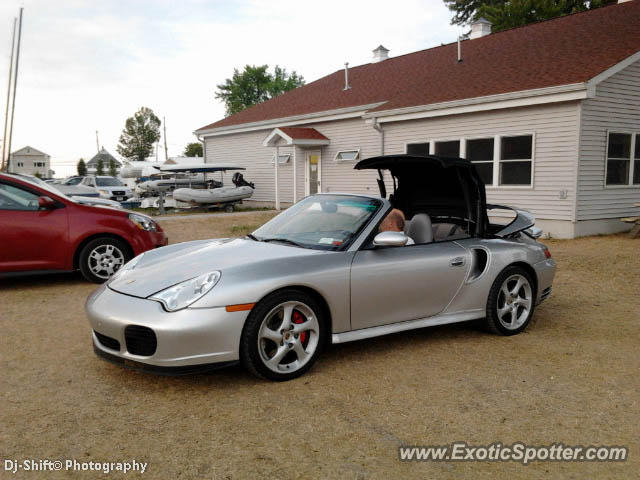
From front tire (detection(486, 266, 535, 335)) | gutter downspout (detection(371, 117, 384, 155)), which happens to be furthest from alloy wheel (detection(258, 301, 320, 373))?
gutter downspout (detection(371, 117, 384, 155))

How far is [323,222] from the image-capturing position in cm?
486

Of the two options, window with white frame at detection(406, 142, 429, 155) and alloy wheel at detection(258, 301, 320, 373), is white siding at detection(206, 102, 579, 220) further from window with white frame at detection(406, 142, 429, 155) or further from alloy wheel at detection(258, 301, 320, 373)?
alloy wheel at detection(258, 301, 320, 373)

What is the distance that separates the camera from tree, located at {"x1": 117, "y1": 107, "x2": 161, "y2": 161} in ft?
322

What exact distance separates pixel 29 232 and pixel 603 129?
38.3 ft

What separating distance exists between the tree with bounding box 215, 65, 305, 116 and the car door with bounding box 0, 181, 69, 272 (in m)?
57.1

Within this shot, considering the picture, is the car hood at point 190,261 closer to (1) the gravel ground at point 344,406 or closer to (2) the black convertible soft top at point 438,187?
(1) the gravel ground at point 344,406

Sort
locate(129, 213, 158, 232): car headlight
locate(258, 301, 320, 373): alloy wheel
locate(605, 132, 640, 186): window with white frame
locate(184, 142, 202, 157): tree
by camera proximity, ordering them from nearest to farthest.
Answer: locate(258, 301, 320, 373): alloy wheel
locate(129, 213, 158, 232): car headlight
locate(605, 132, 640, 186): window with white frame
locate(184, 142, 202, 157): tree

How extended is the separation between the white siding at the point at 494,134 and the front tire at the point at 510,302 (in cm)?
781

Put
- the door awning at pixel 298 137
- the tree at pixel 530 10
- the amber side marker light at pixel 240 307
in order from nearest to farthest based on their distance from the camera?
the amber side marker light at pixel 240 307 < the door awning at pixel 298 137 < the tree at pixel 530 10

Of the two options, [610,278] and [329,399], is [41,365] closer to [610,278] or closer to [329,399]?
[329,399]

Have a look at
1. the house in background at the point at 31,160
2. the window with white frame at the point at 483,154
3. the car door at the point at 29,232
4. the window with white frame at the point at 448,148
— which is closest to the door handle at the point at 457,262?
the car door at the point at 29,232

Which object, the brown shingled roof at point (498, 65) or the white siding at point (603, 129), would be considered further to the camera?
the brown shingled roof at point (498, 65)

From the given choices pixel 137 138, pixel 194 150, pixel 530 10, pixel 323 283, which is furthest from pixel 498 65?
pixel 137 138

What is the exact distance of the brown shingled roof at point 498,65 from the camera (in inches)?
520
